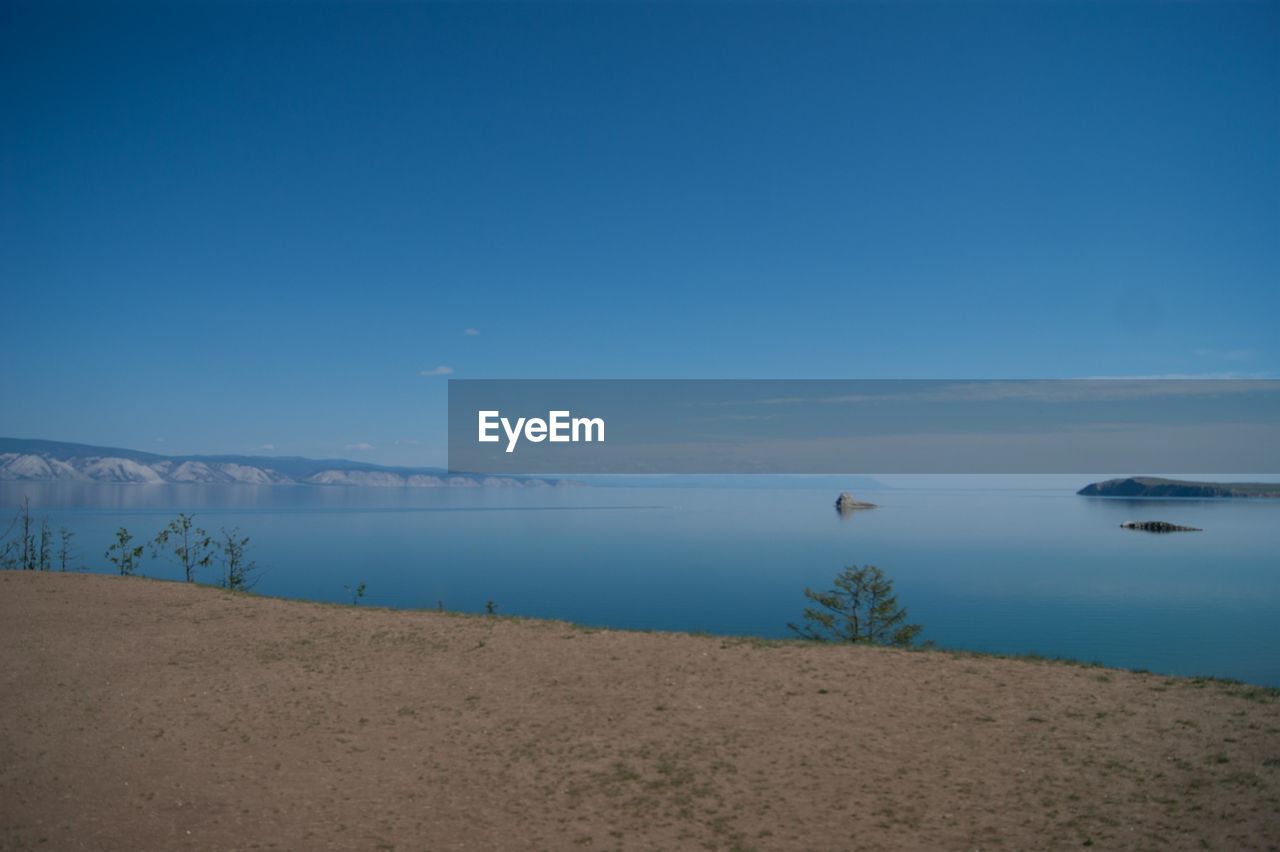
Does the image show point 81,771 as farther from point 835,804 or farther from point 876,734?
point 876,734

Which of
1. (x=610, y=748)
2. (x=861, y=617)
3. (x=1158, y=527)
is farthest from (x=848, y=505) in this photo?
(x=610, y=748)

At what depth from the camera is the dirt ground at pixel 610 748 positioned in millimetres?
6664

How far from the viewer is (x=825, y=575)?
1887 inches

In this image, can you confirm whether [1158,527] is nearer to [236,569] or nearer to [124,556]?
[236,569]

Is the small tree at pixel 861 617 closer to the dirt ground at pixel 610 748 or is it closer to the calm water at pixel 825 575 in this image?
the calm water at pixel 825 575

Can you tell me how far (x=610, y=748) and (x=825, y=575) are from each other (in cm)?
4153

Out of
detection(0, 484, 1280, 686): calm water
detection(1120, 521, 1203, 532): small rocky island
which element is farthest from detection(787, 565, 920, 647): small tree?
detection(1120, 521, 1203, 532): small rocky island

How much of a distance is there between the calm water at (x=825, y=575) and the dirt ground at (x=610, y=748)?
19.8m

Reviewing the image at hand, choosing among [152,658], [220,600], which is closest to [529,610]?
[220,600]

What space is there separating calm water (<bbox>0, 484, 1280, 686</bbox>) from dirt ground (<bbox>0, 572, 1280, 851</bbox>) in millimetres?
19811

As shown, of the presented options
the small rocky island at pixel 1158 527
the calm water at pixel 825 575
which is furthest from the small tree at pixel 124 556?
the small rocky island at pixel 1158 527

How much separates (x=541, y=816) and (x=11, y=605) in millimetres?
15124

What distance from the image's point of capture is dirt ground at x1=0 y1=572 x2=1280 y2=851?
21.9 ft

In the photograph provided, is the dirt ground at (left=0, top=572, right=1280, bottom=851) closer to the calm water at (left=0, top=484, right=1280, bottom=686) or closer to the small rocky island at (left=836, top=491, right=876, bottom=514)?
the calm water at (left=0, top=484, right=1280, bottom=686)
